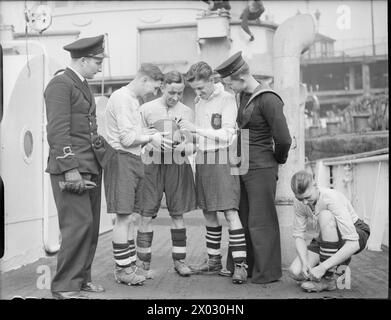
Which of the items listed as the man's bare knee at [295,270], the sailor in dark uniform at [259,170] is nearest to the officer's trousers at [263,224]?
the sailor in dark uniform at [259,170]

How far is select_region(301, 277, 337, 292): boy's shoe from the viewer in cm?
279

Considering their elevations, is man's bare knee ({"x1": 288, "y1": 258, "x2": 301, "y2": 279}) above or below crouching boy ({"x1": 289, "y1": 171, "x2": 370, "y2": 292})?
below

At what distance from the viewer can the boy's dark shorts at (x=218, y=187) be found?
309cm

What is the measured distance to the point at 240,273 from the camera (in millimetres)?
3045

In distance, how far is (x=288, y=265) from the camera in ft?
10.8

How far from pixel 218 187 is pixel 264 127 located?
45 cm

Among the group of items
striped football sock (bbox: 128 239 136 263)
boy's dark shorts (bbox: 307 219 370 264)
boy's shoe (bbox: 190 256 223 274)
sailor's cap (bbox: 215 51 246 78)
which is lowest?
boy's shoe (bbox: 190 256 223 274)

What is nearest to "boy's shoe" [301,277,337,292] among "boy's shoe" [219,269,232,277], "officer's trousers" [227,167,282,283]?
"officer's trousers" [227,167,282,283]

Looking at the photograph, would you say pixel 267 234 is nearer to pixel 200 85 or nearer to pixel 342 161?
pixel 200 85

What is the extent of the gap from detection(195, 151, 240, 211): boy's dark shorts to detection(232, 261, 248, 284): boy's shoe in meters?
0.34

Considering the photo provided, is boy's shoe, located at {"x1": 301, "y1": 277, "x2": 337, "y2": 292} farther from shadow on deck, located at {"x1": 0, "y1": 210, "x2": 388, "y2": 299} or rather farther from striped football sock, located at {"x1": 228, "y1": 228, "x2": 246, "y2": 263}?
striped football sock, located at {"x1": 228, "y1": 228, "x2": 246, "y2": 263}

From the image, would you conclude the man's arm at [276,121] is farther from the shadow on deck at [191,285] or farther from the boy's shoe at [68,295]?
the boy's shoe at [68,295]

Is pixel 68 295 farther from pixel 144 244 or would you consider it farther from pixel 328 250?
pixel 328 250

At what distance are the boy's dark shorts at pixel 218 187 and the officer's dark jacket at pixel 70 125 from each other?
68cm
